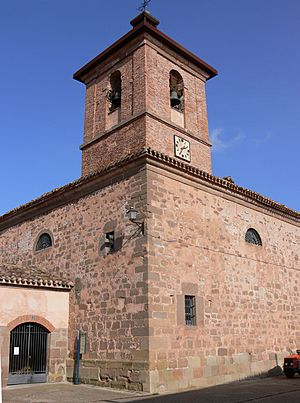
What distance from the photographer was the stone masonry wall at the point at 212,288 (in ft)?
31.2

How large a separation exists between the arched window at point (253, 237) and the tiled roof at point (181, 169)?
0.99m

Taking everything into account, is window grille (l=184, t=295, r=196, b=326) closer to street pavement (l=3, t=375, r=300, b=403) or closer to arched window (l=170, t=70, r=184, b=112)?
street pavement (l=3, t=375, r=300, b=403)

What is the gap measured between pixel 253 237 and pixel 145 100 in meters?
5.64

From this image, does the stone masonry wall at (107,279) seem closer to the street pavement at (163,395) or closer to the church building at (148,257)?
the church building at (148,257)

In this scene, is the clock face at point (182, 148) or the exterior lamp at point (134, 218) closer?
the exterior lamp at point (134, 218)

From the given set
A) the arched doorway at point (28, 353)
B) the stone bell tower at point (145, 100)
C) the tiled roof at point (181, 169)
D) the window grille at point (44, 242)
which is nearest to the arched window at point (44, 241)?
the window grille at point (44, 242)

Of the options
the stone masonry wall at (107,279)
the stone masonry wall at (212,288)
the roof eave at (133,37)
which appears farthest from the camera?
the roof eave at (133,37)

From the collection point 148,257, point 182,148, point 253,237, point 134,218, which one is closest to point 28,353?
point 148,257

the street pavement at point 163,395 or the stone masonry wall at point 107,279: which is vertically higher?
the stone masonry wall at point 107,279

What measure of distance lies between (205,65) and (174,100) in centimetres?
231

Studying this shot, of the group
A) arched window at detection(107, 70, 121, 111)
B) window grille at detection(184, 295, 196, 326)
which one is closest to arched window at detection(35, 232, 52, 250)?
arched window at detection(107, 70, 121, 111)

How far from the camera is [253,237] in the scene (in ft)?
43.9

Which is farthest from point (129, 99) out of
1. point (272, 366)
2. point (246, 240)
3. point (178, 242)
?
point (272, 366)

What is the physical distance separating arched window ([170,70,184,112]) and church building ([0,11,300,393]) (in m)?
0.04
